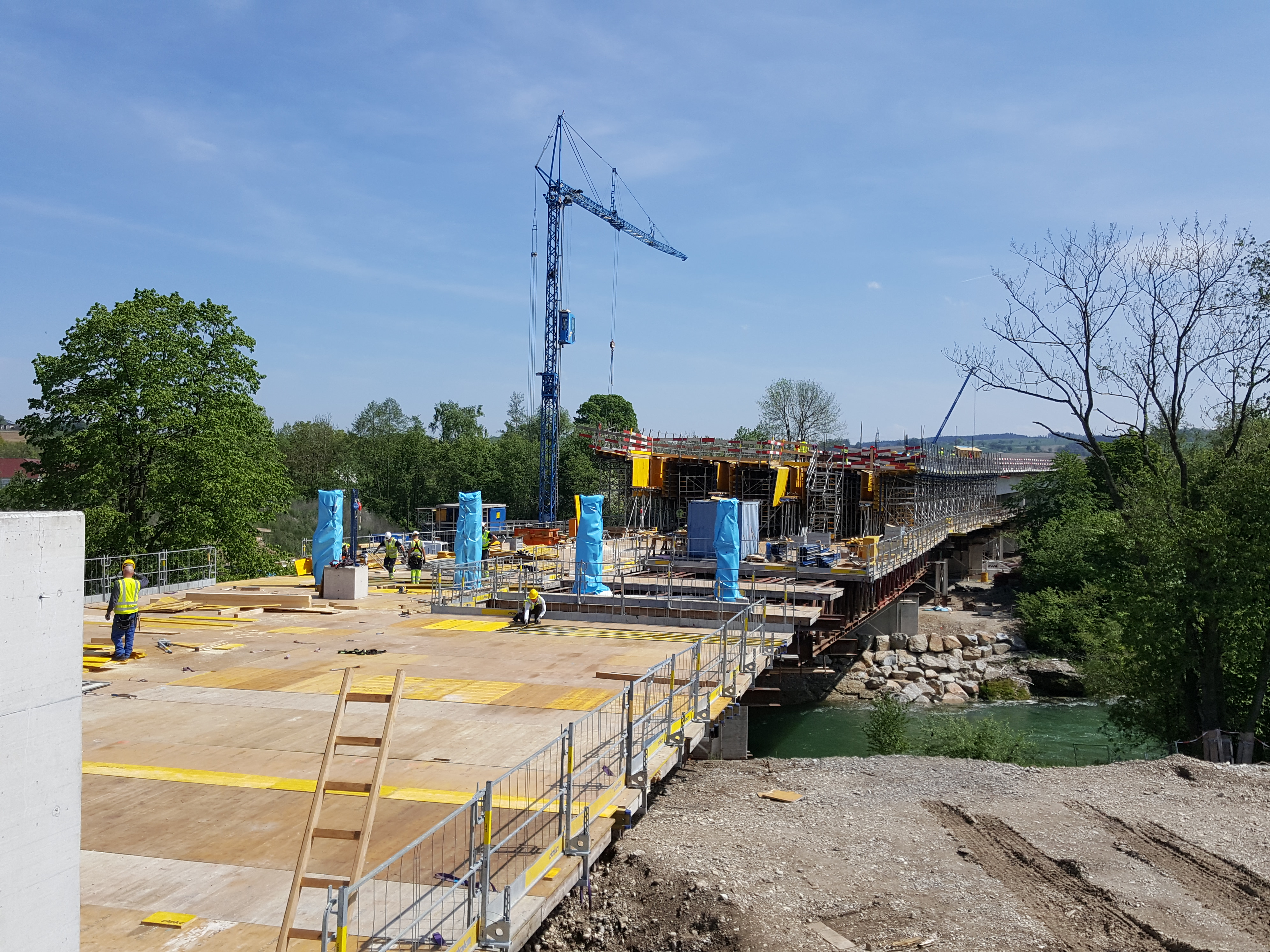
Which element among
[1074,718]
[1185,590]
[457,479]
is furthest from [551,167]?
[1185,590]

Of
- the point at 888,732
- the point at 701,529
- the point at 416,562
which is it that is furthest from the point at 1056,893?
the point at 416,562

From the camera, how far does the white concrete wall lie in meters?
4.70

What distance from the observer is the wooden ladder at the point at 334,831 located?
22.5 ft

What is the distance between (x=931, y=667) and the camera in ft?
134

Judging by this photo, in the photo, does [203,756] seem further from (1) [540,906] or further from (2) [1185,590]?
(2) [1185,590]

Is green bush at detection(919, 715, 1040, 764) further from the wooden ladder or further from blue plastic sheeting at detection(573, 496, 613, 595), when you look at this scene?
the wooden ladder

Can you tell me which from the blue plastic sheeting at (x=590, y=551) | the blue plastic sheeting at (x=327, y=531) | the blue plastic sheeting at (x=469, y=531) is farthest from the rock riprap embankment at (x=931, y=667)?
the blue plastic sheeting at (x=327, y=531)

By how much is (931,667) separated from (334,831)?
3689 centimetres

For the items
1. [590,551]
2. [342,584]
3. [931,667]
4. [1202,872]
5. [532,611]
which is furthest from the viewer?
[931,667]

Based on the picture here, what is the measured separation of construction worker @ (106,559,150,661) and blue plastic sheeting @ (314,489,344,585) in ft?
33.2

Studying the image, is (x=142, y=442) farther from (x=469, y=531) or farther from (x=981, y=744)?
(x=981, y=744)

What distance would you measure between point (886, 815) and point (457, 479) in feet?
263

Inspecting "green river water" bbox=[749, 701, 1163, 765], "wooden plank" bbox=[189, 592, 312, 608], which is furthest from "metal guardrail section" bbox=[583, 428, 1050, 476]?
"wooden plank" bbox=[189, 592, 312, 608]

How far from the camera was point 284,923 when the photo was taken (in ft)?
21.9
